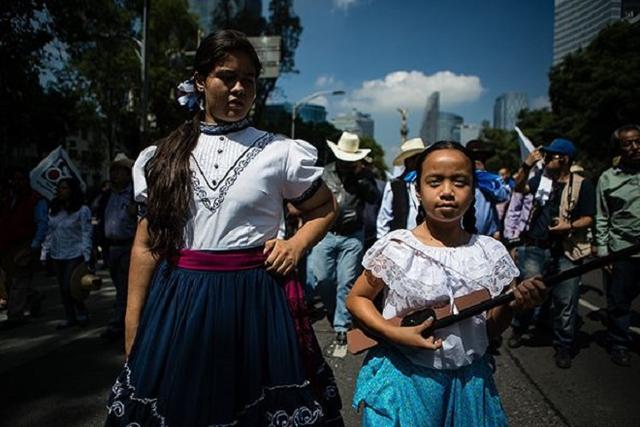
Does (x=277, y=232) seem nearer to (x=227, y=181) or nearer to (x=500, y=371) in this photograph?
(x=227, y=181)

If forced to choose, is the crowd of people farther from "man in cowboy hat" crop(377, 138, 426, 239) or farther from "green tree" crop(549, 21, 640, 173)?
"green tree" crop(549, 21, 640, 173)

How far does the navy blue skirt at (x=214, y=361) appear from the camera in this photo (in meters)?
1.60

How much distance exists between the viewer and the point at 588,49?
29.4 m

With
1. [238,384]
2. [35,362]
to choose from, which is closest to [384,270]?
[238,384]

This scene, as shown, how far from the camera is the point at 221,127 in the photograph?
6.10 ft

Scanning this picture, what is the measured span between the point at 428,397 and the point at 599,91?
29.9 meters

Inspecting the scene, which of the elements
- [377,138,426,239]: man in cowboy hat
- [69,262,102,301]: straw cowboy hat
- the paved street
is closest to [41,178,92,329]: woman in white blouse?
[69,262,102,301]: straw cowboy hat

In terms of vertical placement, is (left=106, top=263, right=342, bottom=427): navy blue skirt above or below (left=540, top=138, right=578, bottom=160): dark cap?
below

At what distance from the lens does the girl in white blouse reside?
1.75 metres

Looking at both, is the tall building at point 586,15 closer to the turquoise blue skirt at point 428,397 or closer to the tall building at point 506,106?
the turquoise blue skirt at point 428,397

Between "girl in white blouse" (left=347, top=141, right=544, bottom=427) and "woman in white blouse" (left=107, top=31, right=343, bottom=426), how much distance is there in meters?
0.23

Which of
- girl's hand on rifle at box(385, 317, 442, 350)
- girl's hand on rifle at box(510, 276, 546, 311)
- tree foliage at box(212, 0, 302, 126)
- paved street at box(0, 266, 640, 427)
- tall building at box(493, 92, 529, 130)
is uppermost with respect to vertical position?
tall building at box(493, 92, 529, 130)

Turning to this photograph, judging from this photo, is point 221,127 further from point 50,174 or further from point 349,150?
point 50,174

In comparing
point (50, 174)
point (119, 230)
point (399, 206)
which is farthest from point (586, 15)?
point (50, 174)
